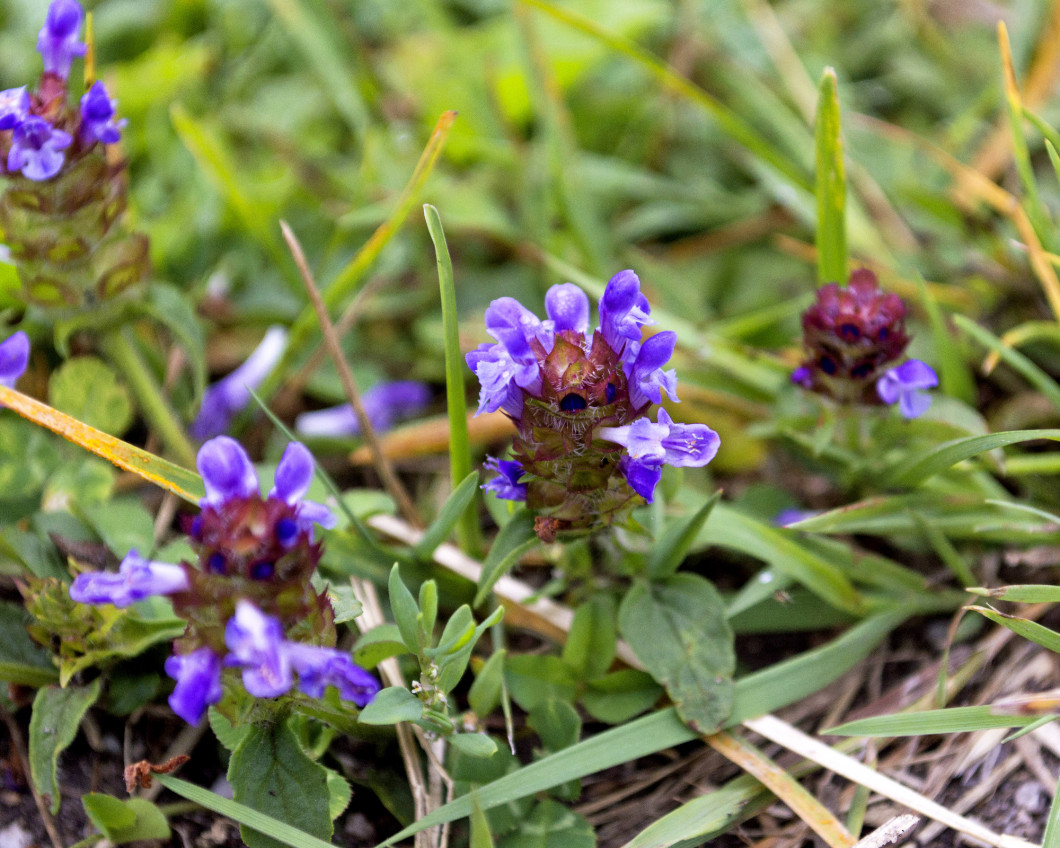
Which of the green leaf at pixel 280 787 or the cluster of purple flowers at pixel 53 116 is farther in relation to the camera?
the cluster of purple flowers at pixel 53 116

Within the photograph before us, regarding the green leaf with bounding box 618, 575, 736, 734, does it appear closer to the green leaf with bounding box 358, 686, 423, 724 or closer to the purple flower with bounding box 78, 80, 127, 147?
the green leaf with bounding box 358, 686, 423, 724

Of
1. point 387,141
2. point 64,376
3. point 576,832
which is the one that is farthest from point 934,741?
point 387,141

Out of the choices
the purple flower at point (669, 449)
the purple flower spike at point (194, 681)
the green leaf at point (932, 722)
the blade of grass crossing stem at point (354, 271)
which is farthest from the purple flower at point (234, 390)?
the green leaf at point (932, 722)

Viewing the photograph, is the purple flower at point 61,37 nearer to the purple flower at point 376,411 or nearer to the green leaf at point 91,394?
the green leaf at point 91,394

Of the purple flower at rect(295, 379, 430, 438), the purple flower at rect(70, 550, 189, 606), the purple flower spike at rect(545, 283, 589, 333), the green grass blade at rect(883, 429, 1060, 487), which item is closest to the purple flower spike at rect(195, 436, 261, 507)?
the purple flower at rect(70, 550, 189, 606)

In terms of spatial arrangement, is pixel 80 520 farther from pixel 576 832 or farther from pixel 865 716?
pixel 865 716

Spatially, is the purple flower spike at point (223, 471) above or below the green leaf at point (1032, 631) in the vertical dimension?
above

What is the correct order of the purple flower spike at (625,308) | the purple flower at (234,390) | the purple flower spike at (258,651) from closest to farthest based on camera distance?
the purple flower spike at (258,651) < the purple flower spike at (625,308) < the purple flower at (234,390)
